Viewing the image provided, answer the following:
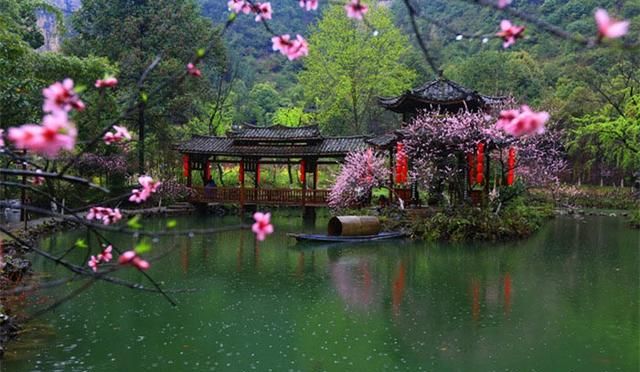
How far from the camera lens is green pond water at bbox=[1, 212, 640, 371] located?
5.97 m

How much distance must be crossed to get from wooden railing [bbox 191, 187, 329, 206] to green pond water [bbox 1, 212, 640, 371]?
21.3 ft

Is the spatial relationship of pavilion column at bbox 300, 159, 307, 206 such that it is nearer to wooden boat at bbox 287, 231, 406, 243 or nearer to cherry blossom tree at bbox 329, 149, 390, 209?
cherry blossom tree at bbox 329, 149, 390, 209

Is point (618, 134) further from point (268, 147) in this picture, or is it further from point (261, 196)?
point (261, 196)

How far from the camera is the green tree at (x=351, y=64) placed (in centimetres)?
2689

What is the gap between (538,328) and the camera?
7.04 m

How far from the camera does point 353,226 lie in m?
14.0

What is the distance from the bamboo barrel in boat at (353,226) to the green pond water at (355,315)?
1.50 m

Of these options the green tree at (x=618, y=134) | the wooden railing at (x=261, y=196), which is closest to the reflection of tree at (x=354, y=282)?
the wooden railing at (x=261, y=196)

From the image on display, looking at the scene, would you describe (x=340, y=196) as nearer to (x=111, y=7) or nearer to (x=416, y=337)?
(x=416, y=337)

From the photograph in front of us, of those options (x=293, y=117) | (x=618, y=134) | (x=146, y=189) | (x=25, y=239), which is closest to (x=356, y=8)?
(x=146, y=189)

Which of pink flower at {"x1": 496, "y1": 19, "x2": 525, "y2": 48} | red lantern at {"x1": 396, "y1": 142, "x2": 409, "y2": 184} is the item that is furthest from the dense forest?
pink flower at {"x1": 496, "y1": 19, "x2": 525, "y2": 48}

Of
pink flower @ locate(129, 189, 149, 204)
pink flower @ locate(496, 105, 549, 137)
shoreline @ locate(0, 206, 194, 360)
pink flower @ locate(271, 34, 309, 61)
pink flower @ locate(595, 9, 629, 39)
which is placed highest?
pink flower @ locate(271, 34, 309, 61)

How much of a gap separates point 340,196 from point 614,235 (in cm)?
729

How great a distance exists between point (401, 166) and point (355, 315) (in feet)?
29.9
